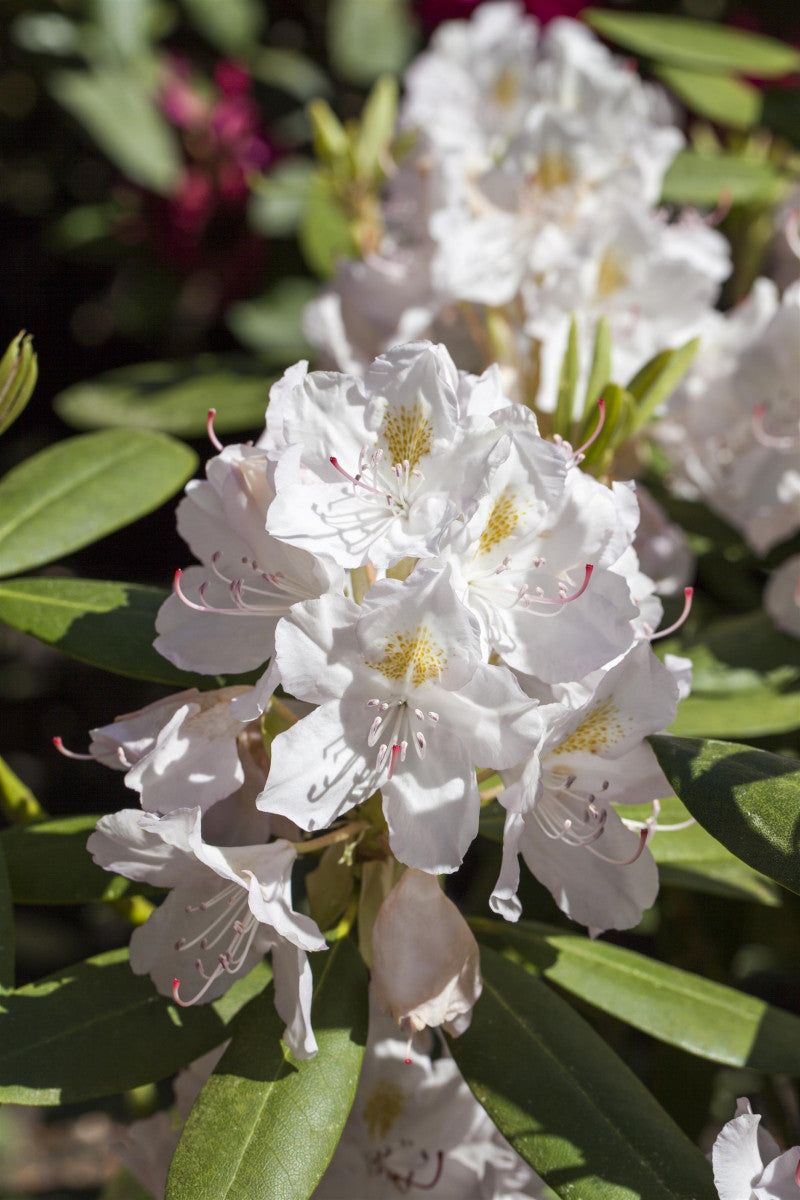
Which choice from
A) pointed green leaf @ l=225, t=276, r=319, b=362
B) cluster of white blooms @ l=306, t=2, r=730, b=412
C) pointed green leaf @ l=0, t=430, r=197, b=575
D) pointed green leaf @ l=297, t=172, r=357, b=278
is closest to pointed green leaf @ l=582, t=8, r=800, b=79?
cluster of white blooms @ l=306, t=2, r=730, b=412

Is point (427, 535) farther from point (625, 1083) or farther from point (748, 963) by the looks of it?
point (748, 963)

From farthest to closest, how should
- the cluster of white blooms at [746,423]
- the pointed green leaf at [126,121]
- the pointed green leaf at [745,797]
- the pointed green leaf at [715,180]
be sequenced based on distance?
the pointed green leaf at [126,121], the pointed green leaf at [715,180], the cluster of white blooms at [746,423], the pointed green leaf at [745,797]

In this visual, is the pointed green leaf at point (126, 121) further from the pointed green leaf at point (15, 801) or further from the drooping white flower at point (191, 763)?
the drooping white flower at point (191, 763)

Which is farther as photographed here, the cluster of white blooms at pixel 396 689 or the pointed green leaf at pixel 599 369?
the pointed green leaf at pixel 599 369

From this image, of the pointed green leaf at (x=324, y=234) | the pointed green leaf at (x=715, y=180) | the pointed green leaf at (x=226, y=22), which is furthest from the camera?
the pointed green leaf at (x=226, y=22)

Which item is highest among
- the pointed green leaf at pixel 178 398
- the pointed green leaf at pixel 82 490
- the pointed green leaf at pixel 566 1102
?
the pointed green leaf at pixel 82 490

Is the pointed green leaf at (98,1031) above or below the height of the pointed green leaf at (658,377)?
below

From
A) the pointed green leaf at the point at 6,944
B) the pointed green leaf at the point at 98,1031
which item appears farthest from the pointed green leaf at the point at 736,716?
the pointed green leaf at the point at 6,944
